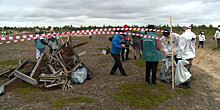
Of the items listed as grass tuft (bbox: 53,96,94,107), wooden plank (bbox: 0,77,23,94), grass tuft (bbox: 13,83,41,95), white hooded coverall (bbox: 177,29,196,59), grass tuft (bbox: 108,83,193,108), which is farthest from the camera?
white hooded coverall (bbox: 177,29,196,59)

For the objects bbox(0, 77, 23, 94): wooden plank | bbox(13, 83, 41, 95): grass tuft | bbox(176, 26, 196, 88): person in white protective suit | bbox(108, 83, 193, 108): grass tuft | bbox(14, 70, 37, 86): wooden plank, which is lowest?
bbox(108, 83, 193, 108): grass tuft

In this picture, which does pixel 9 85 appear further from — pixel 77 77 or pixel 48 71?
pixel 77 77

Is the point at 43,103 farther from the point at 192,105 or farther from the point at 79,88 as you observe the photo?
the point at 192,105

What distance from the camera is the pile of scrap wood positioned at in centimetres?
566

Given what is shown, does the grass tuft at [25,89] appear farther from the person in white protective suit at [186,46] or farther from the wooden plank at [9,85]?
the person in white protective suit at [186,46]

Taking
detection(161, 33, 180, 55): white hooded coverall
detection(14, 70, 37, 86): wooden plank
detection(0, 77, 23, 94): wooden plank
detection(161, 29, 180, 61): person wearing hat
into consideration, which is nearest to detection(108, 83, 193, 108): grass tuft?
detection(161, 29, 180, 61): person wearing hat

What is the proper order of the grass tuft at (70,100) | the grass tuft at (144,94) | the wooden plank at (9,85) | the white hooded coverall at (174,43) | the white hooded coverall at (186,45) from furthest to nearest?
the white hooded coverall at (174,43), the white hooded coverall at (186,45), the wooden plank at (9,85), the grass tuft at (144,94), the grass tuft at (70,100)

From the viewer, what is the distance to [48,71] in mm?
6320

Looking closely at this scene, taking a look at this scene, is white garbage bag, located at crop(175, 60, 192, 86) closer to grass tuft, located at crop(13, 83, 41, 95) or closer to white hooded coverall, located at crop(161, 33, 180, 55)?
white hooded coverall, located at crop(161, 33, 180, 55)

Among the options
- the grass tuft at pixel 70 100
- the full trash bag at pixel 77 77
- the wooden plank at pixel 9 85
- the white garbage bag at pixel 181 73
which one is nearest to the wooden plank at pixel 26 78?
the wooden plank at pixel 9 85

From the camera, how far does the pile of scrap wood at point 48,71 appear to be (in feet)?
18.6

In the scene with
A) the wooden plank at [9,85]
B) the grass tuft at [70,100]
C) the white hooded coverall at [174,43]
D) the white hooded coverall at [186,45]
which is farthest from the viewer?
the white hooded coverall at [174,43]

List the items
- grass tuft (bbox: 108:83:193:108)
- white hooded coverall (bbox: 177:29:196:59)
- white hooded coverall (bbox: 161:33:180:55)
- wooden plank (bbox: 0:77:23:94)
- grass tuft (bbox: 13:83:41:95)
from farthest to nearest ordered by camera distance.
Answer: white hooded coverall (bbox: 161:33:180:55)
white hooded coverall (bbox: 177:29:196:59)
grass tuft (bbox: 13:83:41:95)
wooden plank (bbox: 0:77:23:94)
grass tuft (bbox: 108:83:193:108)

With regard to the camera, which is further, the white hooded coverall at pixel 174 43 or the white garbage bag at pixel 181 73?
the white hooded coverall at pixel 174 43
